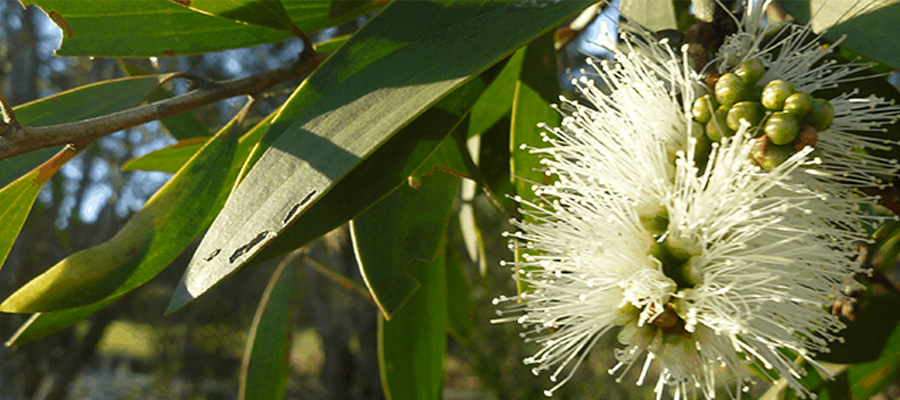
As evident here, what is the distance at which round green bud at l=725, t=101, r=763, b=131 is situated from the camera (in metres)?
0.52

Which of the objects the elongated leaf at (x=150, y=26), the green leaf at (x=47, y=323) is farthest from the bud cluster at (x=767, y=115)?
the green leaf at (x=47, y=323)

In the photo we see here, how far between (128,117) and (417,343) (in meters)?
0.59

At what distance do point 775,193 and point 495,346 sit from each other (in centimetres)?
385

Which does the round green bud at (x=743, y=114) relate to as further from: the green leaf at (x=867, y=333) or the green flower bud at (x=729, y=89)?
the green leaf at (x=867, y=333)

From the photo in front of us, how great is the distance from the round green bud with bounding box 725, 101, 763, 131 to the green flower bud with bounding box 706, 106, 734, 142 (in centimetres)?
1

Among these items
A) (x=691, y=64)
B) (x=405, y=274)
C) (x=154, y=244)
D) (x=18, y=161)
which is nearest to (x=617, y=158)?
(x=691, y=64)

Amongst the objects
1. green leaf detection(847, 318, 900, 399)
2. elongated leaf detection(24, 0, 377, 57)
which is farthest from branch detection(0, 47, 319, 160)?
green leaf detection(847, 318, 900, 399)

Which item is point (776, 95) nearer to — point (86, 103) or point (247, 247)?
Answer: point (247, 247)

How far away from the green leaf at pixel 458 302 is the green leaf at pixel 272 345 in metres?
0.38

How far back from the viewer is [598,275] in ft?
1.98

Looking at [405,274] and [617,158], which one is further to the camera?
[405,274]

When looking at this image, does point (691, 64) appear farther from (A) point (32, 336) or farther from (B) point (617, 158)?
(A) point (32, 336)

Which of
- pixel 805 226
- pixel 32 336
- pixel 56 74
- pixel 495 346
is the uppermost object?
pixel 56 74

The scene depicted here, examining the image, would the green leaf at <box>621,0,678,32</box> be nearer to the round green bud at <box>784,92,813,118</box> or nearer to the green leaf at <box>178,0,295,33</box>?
the round green bud at <box>784,92,813,118</box>
